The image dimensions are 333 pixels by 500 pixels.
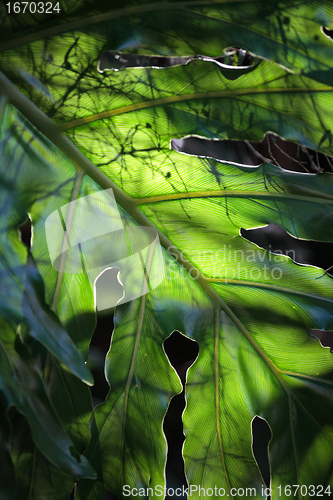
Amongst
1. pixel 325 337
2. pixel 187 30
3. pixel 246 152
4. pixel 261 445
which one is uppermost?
pixel 187 30

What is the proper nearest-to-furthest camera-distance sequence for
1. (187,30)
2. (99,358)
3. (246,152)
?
(187,30)
(246,152)
(99,358)

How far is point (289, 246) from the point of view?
2.79 feet

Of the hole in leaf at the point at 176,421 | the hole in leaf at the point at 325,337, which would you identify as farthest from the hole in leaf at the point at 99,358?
the hole in leaf at the point at 325,337

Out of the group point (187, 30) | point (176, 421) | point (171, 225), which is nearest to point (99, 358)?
point (176, 421)

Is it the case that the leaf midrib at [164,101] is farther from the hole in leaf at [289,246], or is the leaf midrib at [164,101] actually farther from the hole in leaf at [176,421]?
the hole in leaf at [176,421]

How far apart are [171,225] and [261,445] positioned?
65 centimetres

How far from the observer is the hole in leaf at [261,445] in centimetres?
90

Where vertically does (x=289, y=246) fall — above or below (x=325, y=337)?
above

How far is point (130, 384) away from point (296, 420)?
287 millimetres

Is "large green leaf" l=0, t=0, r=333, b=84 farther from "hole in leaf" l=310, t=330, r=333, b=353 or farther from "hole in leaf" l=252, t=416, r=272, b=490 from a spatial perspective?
"hole in leaf" l=252, t=416, r=272, b=490

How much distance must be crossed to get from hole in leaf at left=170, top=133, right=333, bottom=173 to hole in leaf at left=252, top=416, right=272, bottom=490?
2.08ft

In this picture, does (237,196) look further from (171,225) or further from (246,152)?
(246,152)

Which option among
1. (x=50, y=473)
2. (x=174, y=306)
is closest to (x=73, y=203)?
(x=174, y=306)

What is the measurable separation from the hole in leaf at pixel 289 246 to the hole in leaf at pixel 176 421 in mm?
325
